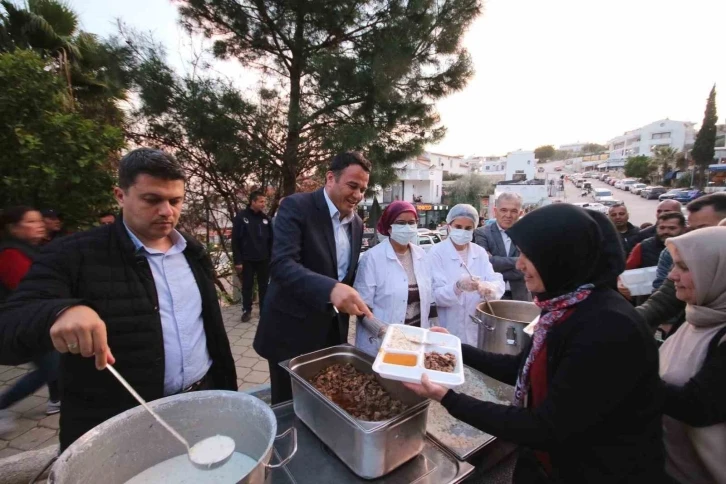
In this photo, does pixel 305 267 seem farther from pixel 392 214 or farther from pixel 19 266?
pixel 19 266

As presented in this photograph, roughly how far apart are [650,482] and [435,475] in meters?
0.70

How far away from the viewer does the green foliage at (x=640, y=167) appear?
161 feet

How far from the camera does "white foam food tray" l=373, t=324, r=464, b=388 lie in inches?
47.5

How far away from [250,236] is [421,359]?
4568mm

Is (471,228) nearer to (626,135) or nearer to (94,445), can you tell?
(94,445)

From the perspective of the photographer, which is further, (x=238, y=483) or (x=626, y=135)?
(x=626, y=135)

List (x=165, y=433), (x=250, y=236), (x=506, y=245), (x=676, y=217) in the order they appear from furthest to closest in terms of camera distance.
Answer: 1. (x=250, y=236)
2. (x=506, y=245)
3. (x=676, y=217)
4. (x=165, y=433)

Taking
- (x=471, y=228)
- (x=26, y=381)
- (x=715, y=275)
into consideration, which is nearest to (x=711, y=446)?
(x=715, y=275)

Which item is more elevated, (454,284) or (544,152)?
(544,152)

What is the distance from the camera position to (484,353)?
1.66m

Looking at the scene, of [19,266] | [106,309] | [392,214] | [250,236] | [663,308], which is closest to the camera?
[106,309]

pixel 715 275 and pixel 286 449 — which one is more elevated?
pixel 715 275

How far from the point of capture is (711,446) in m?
1.28

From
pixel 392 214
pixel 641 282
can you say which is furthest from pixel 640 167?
pixel 392 214
